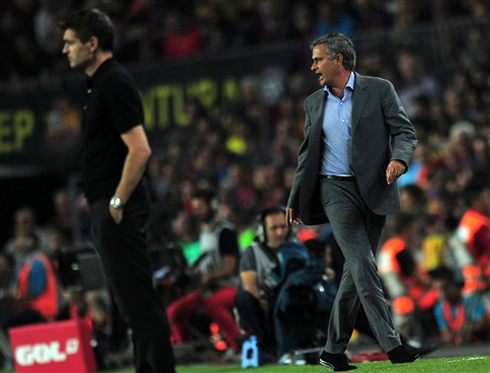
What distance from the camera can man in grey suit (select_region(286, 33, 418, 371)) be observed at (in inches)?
391

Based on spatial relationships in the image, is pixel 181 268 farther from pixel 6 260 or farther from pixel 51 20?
pixel 51 20

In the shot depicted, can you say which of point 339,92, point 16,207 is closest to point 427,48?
point 16,207

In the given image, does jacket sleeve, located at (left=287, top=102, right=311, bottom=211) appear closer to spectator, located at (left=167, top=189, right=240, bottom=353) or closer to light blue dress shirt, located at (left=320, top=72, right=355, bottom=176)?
light blue dress shirt, located at (left=320, top=72, right=355, bottom=176)

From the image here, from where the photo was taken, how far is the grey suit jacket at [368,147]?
32.7 feet

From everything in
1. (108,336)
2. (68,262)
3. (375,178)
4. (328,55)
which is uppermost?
(328,55)

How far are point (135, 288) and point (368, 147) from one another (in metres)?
1.95

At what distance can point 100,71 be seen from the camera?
9.52 m

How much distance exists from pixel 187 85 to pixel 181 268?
7197 mm

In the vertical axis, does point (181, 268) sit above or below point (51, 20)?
below

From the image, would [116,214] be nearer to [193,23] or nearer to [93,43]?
[93,43]

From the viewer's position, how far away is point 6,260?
61.1 feet

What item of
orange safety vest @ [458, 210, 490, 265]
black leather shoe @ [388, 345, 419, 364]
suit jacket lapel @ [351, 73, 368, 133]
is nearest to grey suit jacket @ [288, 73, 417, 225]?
suit jacket lapel @ [351, 73, 368, 133]

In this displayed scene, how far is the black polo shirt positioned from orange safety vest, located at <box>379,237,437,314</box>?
25.1 feet

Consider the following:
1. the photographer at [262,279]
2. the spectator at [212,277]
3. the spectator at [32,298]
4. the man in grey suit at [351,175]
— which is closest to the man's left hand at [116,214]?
the man in grey suit at [351,175]
